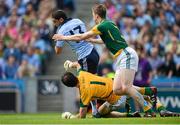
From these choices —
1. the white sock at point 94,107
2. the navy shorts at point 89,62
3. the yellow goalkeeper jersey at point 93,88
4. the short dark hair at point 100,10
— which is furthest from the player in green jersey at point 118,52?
the navy shorts at point 89,62

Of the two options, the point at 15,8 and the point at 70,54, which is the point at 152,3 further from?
the point at 15,8

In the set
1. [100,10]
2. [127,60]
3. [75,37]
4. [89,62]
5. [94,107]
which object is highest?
[100,10]

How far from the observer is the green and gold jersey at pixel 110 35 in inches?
654

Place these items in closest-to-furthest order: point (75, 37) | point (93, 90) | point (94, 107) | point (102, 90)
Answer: point (75, 37) → point (93, 90) → point (102, 90) → point (94, 107)

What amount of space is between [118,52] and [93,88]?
0.94 m

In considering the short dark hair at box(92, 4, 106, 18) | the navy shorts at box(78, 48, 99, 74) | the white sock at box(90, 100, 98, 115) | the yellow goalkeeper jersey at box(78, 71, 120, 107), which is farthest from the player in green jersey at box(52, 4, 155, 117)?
the navy shorts at box(78, 48, 99, 74)

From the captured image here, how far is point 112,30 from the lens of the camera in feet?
54.8

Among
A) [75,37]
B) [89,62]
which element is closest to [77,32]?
[89,62]

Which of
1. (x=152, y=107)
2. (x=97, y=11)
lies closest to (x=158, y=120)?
(x=152, y=107)

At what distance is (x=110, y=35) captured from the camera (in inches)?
658

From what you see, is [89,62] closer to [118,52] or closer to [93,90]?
[93,90]

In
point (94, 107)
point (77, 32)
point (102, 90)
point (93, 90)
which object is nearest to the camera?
point (93, 90)

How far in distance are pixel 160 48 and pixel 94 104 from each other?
9351 millimetres

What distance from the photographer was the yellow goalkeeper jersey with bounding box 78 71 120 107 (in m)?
16.8
